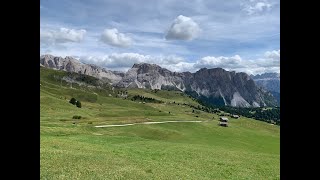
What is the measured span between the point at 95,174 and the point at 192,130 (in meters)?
88.0

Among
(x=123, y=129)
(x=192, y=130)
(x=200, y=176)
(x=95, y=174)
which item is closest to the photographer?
(x=95, y=174)

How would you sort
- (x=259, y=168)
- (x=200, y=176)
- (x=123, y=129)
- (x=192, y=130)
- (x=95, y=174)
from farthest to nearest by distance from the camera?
1. (x=192, y=130)
2. (x=123, y=129)
3. (x=259, y=168)
4. (x=200, y=176)
5. (x=95, y=174)
